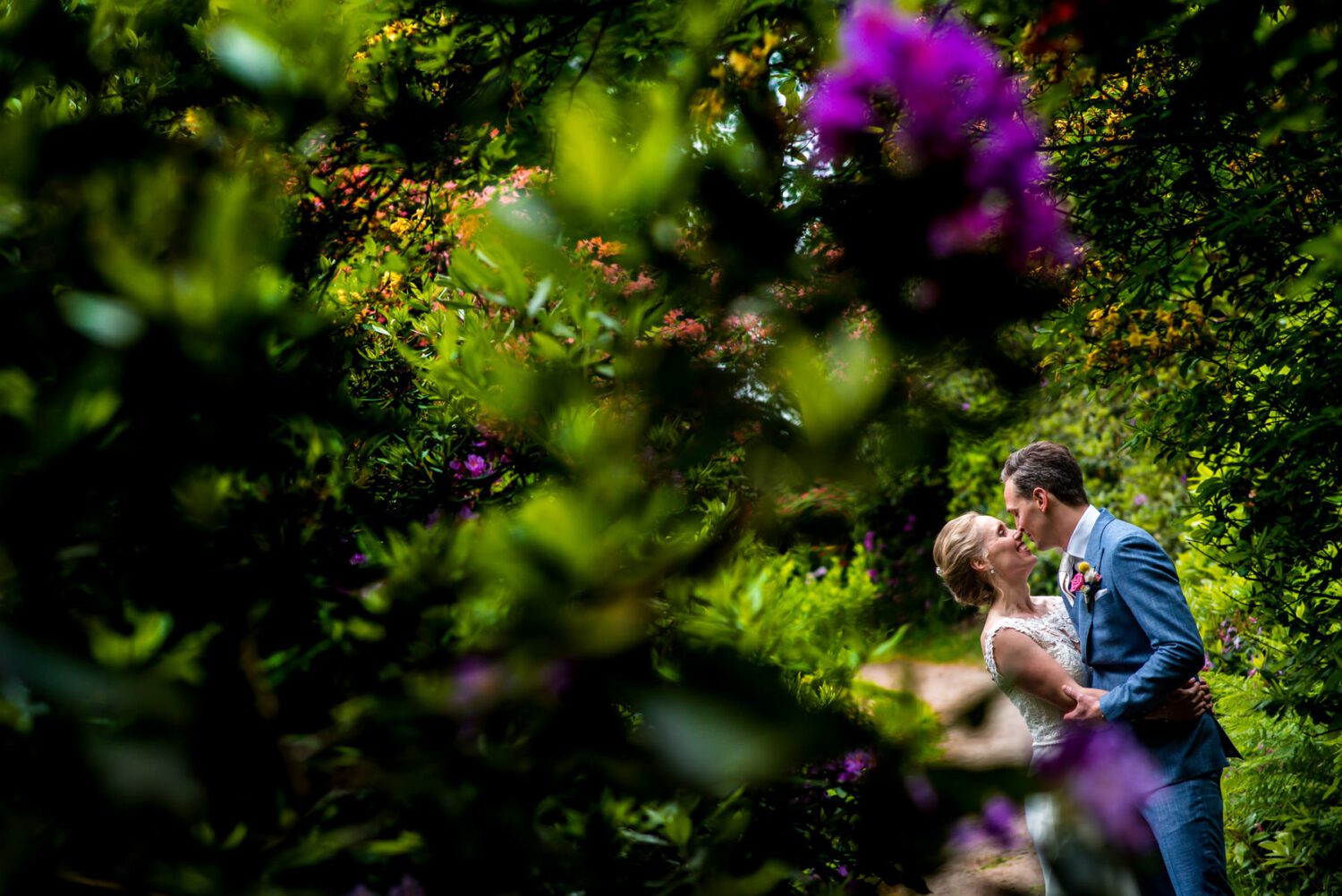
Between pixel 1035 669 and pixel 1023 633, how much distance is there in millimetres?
242

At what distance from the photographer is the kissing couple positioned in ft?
10.2

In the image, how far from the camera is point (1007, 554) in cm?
398

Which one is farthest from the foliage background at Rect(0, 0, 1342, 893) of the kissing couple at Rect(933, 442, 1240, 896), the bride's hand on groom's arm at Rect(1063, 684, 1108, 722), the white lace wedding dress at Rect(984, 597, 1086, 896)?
the white lace wedding dress at Rect(984, 597, 1086, 896)

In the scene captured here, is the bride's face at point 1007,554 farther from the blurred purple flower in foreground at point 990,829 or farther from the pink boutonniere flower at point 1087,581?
the blurred purple flower in foreground at point 990,829

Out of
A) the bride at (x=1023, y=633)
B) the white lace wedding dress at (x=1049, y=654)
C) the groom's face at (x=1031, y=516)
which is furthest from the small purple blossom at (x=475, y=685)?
the groom's face at (x=1031, y=516)

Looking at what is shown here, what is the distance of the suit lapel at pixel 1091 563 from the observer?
11.1ft

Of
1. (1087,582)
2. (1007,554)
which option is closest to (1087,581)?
(1087,582)

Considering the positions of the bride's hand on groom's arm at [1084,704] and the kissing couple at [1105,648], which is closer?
the kissing couple at [1105,648]

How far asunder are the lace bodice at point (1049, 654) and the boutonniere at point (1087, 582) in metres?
0.34

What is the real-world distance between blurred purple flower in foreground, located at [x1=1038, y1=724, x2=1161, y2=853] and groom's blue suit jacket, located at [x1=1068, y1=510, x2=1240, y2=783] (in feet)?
8.79

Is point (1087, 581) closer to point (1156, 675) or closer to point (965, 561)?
point (1156, 675)

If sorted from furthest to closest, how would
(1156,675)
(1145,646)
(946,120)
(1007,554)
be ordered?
(1007,554), (1145,646), (1156,675), (946,120)

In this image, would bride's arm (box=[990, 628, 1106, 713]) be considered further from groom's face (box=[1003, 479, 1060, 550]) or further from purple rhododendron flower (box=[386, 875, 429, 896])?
purple rhododendron flower (box=[386, 875, 429, 896])

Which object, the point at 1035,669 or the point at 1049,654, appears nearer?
the point at 1035,669
